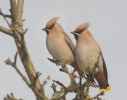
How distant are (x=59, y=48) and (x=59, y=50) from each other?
55 mm

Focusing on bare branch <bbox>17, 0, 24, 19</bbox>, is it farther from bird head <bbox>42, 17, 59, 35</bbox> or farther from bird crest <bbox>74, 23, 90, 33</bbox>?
bird head <bbox>42, 17, 59, 35</bbox>

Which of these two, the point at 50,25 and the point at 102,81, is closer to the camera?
the point at 102,81

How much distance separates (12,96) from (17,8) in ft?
3.26

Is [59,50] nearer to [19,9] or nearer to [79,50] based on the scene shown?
[79,50]

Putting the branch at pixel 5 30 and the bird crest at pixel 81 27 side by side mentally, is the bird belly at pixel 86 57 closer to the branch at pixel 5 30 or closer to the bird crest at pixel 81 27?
the bird crest at pixel 81 27

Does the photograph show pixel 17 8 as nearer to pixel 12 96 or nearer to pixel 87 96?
pixel 12 96

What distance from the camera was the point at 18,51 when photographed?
3.05 meters

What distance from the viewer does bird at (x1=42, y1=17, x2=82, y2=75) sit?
5.12 m

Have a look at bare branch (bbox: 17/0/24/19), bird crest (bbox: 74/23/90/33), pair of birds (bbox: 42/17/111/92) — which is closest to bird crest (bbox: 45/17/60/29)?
pair of birds (bbox: 42/17/111/92)

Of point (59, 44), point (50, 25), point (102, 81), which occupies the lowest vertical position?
point (102, 81)

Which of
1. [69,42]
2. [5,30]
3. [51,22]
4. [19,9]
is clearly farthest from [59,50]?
[5,30]

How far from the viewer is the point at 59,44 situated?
207 inches

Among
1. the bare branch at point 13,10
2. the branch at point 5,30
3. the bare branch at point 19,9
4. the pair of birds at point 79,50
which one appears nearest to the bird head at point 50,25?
the pair of birds at point 79,50

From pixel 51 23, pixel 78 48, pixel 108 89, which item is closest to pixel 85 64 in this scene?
pixel 78 48
